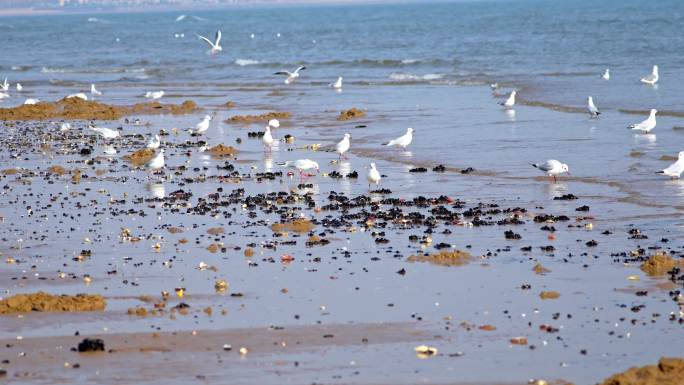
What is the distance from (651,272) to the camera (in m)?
10.8

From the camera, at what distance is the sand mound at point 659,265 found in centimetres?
1077

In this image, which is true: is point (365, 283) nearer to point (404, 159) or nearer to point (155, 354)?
point (155, 354)

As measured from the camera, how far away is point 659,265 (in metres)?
10.9

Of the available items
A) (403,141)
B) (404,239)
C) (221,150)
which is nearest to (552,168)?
(403,141)

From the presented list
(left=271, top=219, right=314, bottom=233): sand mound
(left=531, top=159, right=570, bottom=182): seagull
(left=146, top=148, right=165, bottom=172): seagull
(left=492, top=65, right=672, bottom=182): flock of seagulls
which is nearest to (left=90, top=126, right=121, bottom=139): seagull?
(left=146, top=148, right=165, bottom=172): seagull

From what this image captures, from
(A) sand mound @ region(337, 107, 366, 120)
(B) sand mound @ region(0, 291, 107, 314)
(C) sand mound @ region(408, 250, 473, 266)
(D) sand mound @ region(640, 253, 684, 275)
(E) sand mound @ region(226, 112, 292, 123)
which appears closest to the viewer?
(B) sand mound @ region(0, 291, 107, 314)

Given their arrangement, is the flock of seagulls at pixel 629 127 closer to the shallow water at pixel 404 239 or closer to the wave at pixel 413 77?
the shallow water at pixel 404 239

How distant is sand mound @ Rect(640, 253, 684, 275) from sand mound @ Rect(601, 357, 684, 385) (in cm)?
313

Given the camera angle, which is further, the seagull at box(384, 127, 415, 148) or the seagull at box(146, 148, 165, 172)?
the seagull at box(384, 127, 415, 148)

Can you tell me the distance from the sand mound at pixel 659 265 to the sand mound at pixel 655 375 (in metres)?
3.13

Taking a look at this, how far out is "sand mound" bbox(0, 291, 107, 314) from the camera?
9766 millimetres

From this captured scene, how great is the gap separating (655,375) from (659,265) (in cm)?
345

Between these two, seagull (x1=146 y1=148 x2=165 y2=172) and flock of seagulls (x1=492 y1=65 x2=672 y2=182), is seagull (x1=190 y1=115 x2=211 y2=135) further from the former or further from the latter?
flock of seagulls (x1=492 y1=65 x2=672 y2=182)

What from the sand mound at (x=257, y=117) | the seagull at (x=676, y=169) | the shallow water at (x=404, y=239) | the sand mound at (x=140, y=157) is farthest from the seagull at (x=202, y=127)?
the seagull at (x=676, y=169)
